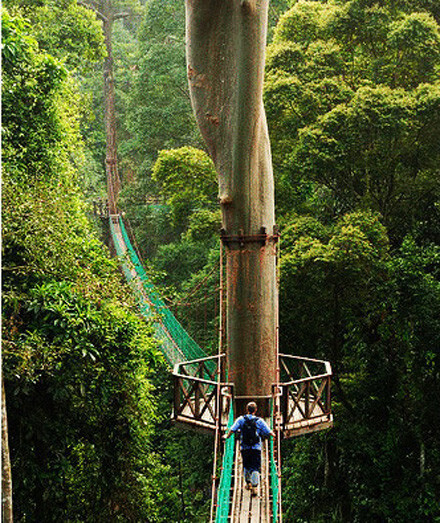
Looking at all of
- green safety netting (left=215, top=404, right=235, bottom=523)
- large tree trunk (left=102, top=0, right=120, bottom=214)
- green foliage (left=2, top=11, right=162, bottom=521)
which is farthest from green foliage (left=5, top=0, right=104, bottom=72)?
green safety netting (left=215, top=404, right=235, bottom=523)

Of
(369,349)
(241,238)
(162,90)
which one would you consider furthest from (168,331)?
(162,90)

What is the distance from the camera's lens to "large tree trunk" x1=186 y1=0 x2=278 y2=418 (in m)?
4.81

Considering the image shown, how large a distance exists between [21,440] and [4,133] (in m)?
2.61

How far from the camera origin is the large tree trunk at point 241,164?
4812 mm

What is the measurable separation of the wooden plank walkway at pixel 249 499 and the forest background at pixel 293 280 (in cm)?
135

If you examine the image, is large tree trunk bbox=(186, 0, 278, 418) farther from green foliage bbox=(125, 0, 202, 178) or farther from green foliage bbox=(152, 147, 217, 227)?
green foliage bbox=(125, 0, 202, 178)

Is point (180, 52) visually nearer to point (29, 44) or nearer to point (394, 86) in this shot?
point (394, 86)

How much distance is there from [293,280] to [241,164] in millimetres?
2625

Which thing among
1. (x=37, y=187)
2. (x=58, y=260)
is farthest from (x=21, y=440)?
(x=37, y=187)

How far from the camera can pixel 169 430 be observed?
11.1m

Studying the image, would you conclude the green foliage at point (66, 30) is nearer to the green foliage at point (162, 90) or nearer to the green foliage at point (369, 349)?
the green foliage at point (162, 90)

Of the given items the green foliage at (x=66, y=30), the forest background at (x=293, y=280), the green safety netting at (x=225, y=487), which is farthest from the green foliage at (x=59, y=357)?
the green foliage at (x=66, y=30)

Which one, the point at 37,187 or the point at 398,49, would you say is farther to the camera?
the point at 398,49

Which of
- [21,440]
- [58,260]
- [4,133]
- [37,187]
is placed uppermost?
[4,133]
